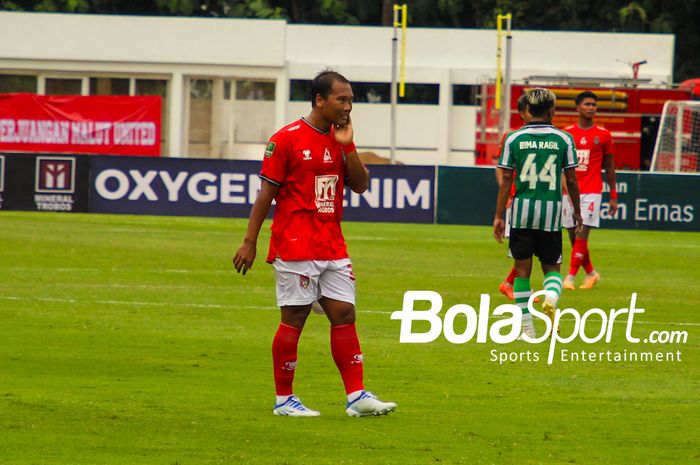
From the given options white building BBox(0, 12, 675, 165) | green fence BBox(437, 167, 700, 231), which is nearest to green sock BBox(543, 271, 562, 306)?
green fence BBox(437, 167, 700, 231)

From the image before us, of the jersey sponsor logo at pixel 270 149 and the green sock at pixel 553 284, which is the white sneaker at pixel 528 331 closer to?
the green sock at pixel 553 284

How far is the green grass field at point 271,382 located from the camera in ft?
26.2

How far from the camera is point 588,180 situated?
1775 cm

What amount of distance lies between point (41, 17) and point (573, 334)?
1425 inches

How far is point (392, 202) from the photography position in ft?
100

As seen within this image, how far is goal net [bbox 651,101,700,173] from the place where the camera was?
37938 mm

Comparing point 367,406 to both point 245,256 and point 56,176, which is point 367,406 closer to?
point 245,256

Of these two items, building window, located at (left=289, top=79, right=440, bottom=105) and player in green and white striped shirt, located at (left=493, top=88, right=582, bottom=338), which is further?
building window, located at (left=289, top=79, right=440, bottom=105)

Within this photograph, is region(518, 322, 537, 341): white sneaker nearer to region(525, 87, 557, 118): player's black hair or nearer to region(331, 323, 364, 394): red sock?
region(525, 87, 557, 118): player's black hair

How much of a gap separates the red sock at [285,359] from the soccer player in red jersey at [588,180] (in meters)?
8.56

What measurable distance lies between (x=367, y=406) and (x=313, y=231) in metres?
1.08

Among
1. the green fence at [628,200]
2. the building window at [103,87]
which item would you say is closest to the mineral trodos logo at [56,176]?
the green fence at [628,200]

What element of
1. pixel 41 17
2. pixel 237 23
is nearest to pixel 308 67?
pixel 237 23

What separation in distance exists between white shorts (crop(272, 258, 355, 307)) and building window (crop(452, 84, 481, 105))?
39.8m
